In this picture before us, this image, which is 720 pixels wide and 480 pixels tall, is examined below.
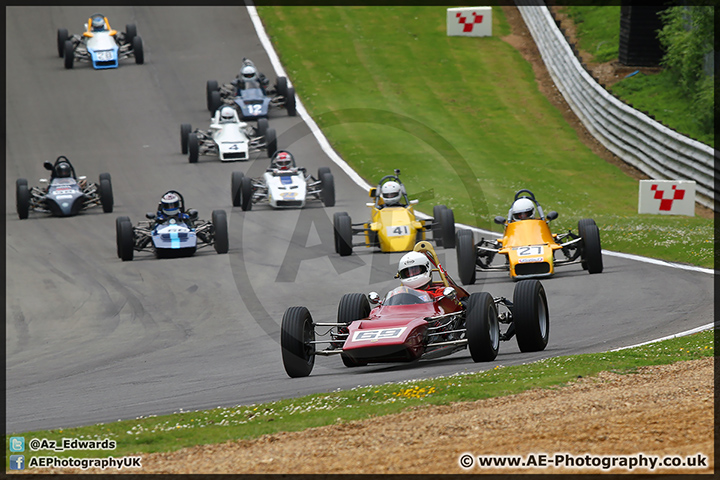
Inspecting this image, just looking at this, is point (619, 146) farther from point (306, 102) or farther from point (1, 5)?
point (1, 5)

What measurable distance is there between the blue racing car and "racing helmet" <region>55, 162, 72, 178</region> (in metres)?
5.95

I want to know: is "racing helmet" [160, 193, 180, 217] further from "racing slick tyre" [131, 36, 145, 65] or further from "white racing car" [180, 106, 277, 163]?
"racing slick tyre" [131, 36, 145, 65]

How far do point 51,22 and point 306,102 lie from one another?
1628 cm

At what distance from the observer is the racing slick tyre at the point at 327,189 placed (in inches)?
1112

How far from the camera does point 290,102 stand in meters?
38.0

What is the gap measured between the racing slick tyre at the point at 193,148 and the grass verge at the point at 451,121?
17.3 feet

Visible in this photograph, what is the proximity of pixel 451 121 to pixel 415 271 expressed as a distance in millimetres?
26116

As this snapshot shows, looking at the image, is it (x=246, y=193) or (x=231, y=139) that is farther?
(x=231, y=139)

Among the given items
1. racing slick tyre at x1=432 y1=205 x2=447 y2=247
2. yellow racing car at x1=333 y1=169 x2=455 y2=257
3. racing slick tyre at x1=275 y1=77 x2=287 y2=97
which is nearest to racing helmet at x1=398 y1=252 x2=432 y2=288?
yellow racing car at x1=333 y1=169 x2=455 y2=257

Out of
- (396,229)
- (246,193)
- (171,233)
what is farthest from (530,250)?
(246,193)

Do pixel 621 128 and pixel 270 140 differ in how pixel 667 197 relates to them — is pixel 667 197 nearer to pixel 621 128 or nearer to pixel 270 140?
pixel 621 128

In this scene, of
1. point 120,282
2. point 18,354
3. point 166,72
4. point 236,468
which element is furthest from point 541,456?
point 166,72

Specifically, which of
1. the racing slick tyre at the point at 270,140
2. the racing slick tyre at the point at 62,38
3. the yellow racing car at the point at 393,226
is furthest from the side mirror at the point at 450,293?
the racing slick tyre at the point at 62,38

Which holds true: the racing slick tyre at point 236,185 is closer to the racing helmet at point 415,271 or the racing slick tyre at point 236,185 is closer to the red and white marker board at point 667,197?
the red and white marker board at point 667,197
